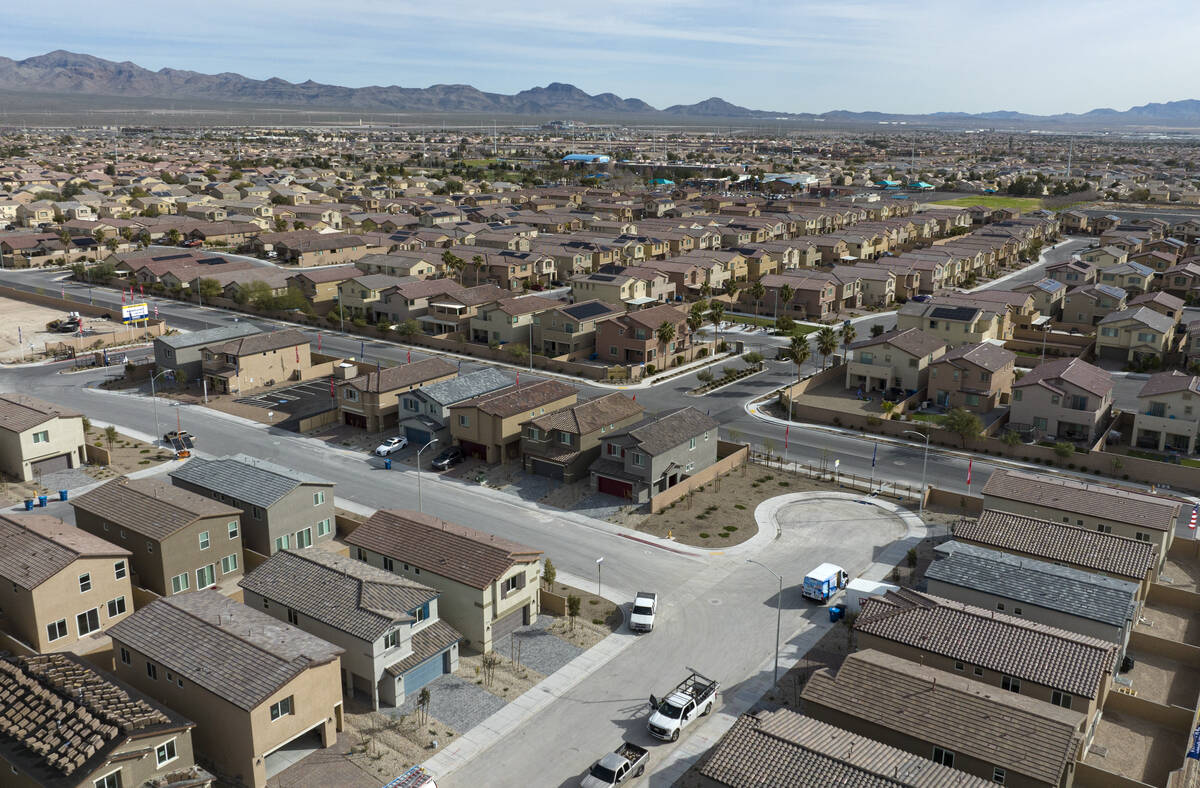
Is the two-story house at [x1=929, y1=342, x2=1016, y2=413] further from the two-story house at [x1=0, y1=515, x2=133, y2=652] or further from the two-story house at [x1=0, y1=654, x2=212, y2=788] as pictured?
the two-story house at [x1=0, y1=654, x2=212, y2=788]

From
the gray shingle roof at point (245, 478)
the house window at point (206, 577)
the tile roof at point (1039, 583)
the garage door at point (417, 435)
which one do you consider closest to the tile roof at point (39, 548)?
the house window at point (206, 577)

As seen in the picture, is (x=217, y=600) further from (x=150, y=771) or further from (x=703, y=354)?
(x=703, y=354)

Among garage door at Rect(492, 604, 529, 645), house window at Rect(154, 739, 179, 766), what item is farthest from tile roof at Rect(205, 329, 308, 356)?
house window at Rect(154, 739, 179, 766)

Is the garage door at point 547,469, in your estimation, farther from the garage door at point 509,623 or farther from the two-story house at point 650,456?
the garage door at point 509,623

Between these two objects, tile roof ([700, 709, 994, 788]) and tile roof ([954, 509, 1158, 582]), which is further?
tile roof ([954, 509, 1158, 582])

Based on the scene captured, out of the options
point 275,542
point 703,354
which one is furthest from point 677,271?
point 275,542

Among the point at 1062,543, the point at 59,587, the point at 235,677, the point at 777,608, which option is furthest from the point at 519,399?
the point at 1062,543
